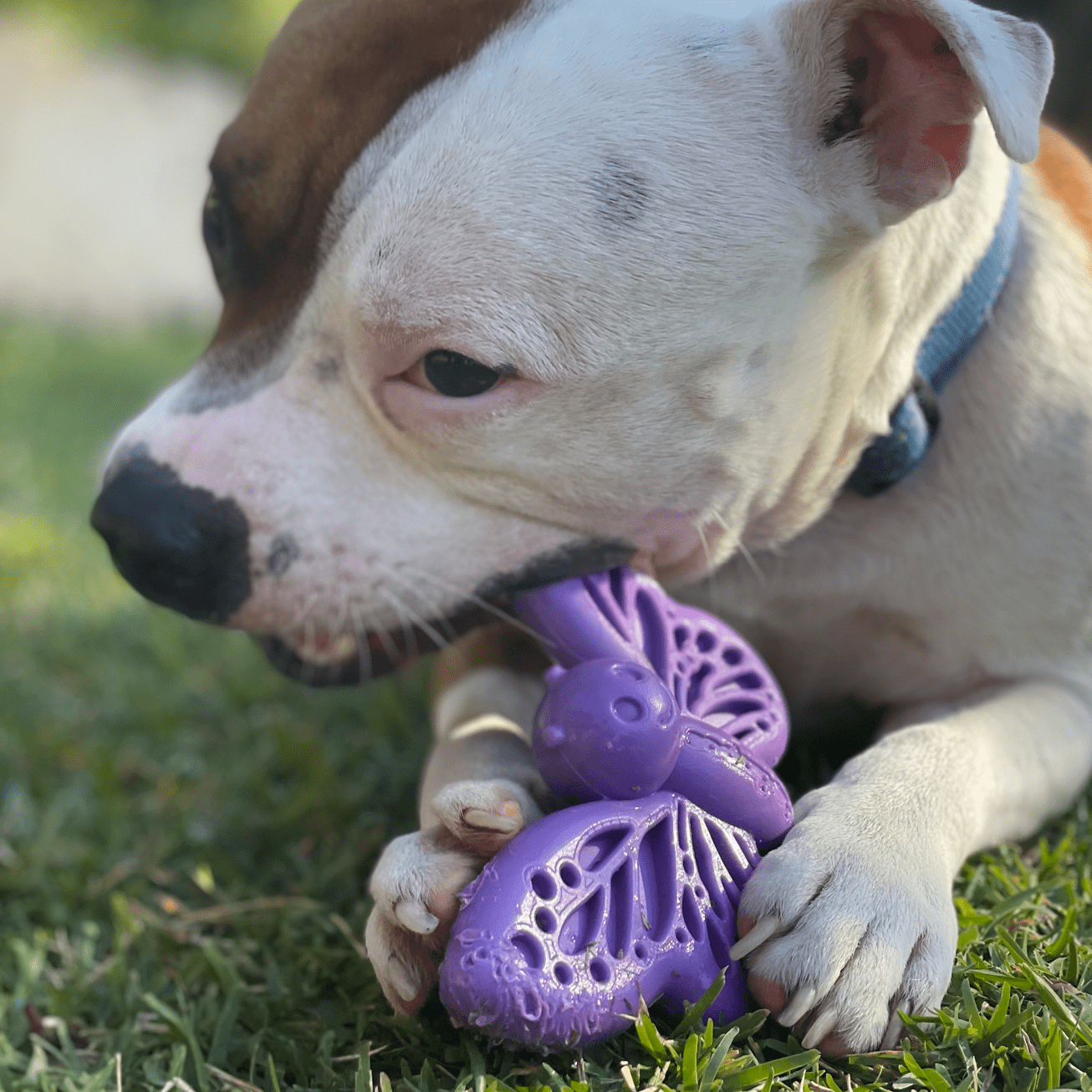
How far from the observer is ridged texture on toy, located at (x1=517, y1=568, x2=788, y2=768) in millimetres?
1459

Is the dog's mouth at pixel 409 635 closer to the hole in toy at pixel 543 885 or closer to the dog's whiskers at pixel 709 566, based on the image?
the dog's whiskers at pixel 709 566

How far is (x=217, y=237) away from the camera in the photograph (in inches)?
70.9

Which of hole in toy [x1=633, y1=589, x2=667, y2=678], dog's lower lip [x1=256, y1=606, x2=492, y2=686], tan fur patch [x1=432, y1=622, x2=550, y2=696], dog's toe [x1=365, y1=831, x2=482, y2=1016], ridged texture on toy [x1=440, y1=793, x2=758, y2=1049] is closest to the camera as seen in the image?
ridged texture on toy [x1=440, y1=793, x2=758, y2=1049]

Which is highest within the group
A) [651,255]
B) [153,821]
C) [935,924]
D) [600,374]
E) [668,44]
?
[668,44]

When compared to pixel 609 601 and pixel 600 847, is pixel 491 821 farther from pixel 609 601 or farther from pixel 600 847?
pixel 609 601

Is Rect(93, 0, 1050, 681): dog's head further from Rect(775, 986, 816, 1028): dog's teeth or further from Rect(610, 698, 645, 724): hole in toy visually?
Rect(775, 986, 816, 1028): dog's teeth

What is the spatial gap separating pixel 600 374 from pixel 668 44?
0.42 metres

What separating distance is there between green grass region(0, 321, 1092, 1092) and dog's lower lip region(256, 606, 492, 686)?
274 millimetres

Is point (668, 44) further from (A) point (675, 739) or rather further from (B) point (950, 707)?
(B) point (950, 707)

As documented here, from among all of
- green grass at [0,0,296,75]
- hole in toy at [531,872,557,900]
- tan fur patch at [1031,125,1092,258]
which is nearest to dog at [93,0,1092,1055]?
hole in toy at [531,872,557,900]

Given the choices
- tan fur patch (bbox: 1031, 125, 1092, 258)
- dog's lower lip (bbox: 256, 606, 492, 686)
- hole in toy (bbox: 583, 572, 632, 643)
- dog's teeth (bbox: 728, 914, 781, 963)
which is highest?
tan fur patch (bbox: 1031, 125, 1092, 258)

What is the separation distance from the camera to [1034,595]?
1824 mm

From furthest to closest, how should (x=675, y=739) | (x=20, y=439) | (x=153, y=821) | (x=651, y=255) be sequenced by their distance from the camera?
(x=20, y=439), (x=153, y=821), (x=651, y=255), (x=675, y=739)

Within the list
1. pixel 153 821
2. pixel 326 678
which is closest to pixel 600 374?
pixel 326 678
